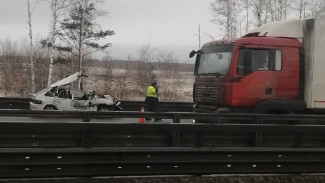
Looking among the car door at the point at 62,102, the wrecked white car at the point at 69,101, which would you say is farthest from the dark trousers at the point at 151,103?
the car door at the point at 62,102

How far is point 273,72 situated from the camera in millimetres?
10117

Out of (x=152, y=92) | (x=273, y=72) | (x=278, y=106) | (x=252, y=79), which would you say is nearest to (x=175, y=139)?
(x=252, y=79)

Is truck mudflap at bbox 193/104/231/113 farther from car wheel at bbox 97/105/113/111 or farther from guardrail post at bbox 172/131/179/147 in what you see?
car wheel at bbox 97/105/113/111

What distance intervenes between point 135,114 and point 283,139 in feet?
7.69

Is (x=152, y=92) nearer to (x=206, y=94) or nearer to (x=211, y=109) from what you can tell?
(x=206, y=94)

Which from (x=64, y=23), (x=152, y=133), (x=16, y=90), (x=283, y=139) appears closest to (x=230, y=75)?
(x=283, y=139)

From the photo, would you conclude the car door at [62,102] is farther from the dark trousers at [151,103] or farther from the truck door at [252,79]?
the truck door at [252,79]

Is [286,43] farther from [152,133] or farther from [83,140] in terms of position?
[83,140]

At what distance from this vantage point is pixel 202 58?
37.9ft

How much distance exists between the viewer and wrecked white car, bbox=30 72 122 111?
60.2 feet

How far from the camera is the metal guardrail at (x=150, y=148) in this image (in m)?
5.19

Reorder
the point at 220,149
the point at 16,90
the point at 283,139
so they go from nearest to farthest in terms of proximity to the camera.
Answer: the point at 220,149 < the point at 283,139 < the point at 16,90

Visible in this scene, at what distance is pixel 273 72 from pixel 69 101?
1108 cm

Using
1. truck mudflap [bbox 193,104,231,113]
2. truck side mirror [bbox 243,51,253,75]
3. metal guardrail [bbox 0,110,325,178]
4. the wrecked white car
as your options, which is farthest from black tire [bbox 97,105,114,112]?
metal guardrail [bbox 0,110,325,178]
